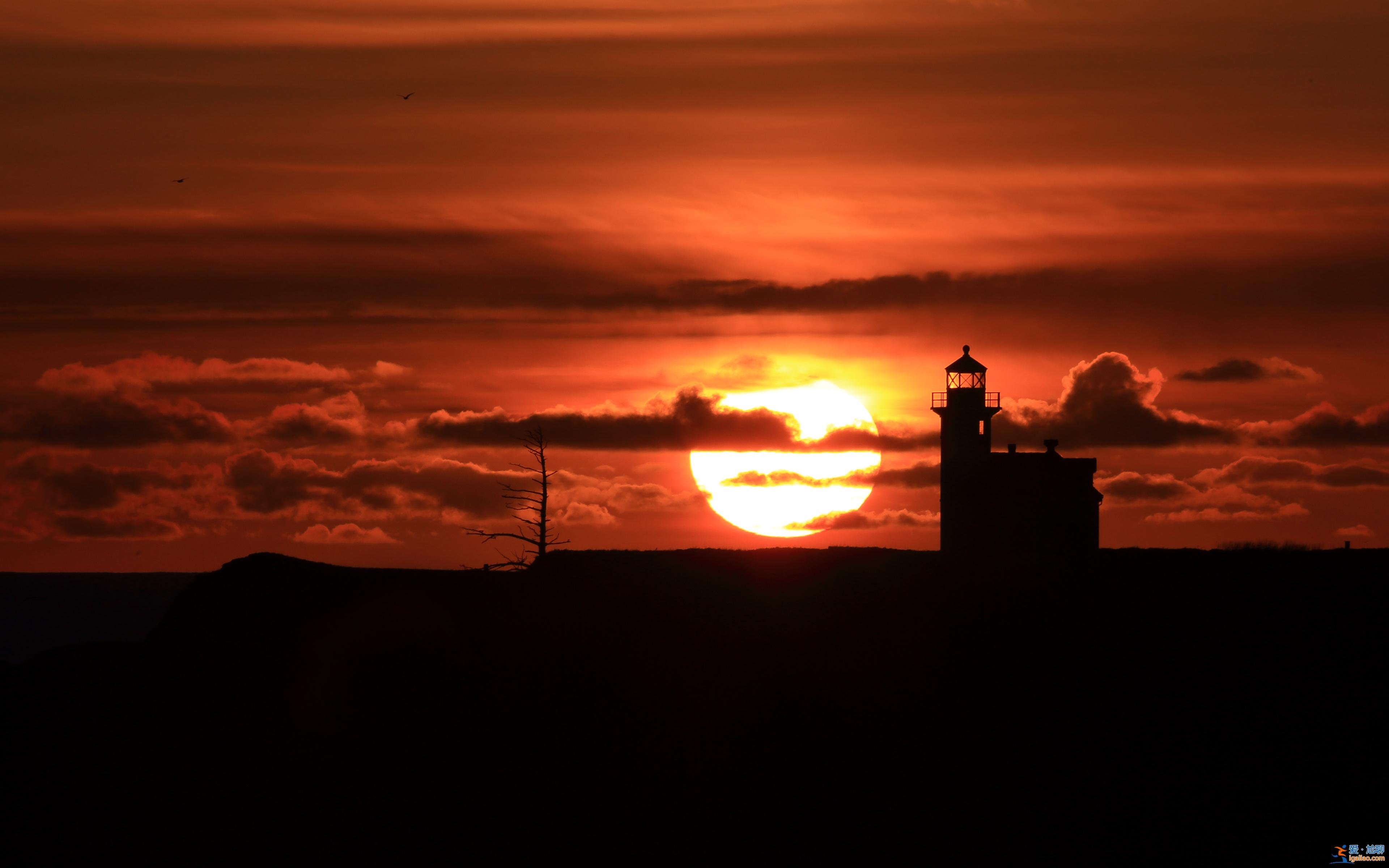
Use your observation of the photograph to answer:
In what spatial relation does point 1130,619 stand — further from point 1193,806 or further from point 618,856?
point 618,856

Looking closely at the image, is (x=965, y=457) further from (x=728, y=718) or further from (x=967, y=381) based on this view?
(x=728, y=718)

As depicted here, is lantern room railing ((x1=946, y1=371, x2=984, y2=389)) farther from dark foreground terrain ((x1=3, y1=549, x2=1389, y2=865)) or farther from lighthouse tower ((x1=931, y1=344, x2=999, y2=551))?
dark foreground terrain ((x1=3, y1=549, x2=1389, y2=865))

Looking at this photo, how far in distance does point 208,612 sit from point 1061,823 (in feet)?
75.3

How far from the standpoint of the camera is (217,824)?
1209 inches

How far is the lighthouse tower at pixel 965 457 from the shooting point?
161 feet

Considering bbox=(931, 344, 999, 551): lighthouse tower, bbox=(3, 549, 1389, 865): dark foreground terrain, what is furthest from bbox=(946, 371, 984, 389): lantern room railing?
bbox=(3, 549, 1389, 865): dark foreground terrain

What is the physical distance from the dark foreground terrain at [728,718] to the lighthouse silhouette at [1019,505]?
7.59m

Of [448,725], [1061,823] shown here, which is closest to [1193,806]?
[1061,823]

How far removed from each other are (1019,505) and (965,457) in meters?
3.63

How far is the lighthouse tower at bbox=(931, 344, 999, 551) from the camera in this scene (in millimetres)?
49156

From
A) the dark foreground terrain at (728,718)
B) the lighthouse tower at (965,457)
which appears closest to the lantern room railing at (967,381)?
the lighthouse tower at (965,457)

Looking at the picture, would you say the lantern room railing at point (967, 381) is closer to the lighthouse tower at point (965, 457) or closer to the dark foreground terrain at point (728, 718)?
the lighthouse tower at point (965, 457)

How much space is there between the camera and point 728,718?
31859 mm

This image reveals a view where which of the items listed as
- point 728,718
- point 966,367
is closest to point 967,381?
point 966,367
